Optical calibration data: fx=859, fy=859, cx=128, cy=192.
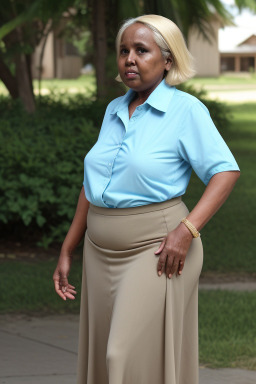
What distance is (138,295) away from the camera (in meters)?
3.29

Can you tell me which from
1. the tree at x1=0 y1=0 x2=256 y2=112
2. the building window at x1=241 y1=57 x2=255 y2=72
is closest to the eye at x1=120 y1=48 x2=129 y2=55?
the tree at x1=0 y1=0 x2=256 y2=112

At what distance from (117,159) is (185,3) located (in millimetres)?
5514

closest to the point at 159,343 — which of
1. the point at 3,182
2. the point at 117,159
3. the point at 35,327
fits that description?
the point at 117,159

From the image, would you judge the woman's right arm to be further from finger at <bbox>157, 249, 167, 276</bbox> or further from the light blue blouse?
finger at <bbox>157, 249, 167, 276</bbox>

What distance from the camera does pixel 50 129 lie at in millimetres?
9562

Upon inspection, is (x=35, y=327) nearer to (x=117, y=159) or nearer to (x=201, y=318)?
(x=201, y=318)

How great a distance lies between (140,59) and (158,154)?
382mm

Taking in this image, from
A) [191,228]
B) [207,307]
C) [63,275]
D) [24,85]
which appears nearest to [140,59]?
[191,228]

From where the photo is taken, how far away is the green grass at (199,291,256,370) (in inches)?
210

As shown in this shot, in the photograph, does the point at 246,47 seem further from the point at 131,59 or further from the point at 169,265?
the point at 169,265

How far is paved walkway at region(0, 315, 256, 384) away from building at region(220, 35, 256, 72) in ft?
266

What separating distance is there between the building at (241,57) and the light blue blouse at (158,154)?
274ft

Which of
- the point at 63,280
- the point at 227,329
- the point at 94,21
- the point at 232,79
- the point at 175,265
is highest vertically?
the point at 175,265

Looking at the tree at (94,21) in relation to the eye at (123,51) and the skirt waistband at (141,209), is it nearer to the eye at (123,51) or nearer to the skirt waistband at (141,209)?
the eye at (123,51)
